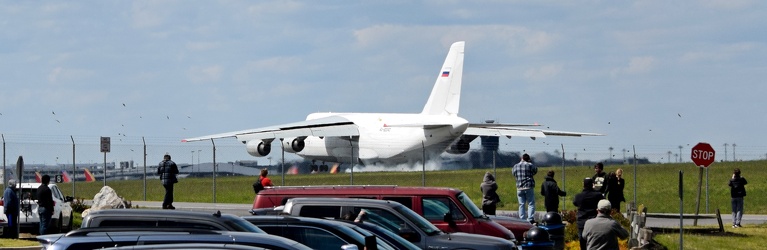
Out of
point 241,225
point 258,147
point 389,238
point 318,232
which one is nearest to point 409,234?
point 389,238

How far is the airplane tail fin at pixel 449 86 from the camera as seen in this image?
219ft

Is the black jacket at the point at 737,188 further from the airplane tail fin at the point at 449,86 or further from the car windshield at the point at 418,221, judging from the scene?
the airplane tail fin at the point at 449,86

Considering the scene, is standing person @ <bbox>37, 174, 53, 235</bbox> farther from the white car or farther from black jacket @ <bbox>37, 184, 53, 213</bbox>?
the white car

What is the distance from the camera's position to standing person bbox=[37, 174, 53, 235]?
78.5ft

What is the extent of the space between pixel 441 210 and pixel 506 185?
31.9 metres

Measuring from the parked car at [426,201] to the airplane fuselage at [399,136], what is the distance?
38.1 metres

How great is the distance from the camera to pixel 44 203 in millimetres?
23953

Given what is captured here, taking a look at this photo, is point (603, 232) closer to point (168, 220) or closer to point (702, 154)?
point (168, 220)

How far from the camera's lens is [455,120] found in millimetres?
60625

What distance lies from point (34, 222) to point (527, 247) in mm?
10961

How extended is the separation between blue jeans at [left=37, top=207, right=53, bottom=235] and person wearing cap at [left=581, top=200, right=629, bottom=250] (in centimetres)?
1177

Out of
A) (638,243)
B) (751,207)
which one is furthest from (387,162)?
(638,243)

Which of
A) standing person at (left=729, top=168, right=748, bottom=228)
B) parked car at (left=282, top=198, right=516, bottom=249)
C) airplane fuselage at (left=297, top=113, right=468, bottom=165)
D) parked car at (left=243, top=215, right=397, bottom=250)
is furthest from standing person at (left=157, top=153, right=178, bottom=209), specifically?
airplane fuselage at (left=297, top=113, right=468, bottom=165)

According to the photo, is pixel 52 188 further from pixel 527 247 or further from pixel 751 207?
pixel 751 207
